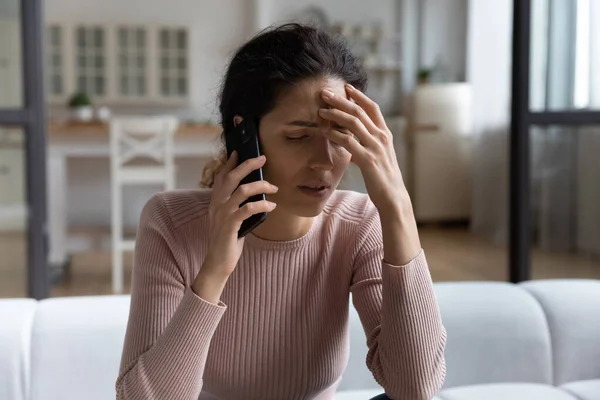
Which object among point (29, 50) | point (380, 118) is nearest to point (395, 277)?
point (380, 118)

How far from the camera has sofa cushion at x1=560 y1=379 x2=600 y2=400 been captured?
150 cm

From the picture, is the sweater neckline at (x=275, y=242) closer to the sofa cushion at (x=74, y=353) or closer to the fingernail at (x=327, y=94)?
the fingernail at (x=327, y=94)

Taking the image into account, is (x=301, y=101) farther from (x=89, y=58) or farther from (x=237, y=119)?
(x=89, y=58)

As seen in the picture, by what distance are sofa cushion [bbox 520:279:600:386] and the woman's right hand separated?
0.87 metres

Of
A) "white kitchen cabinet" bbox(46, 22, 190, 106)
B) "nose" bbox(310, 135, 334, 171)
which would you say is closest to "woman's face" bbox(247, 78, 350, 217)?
"nose" bbox(310, 135, 334, 171)

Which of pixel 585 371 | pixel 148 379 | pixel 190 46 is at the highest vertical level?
pixel 190 46

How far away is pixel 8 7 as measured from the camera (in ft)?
6.18

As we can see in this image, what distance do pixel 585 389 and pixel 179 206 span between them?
37.6 inches

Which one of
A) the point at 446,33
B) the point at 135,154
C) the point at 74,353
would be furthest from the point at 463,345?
the point at 446,33

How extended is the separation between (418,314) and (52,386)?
2.27ft

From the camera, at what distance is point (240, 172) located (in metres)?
1.00

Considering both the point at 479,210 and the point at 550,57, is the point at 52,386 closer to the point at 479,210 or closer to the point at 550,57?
the point at 550,57

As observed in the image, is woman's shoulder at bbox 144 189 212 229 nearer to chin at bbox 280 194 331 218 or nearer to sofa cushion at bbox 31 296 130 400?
chin at bbox 280 194 331 218

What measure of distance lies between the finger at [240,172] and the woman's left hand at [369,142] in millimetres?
104
